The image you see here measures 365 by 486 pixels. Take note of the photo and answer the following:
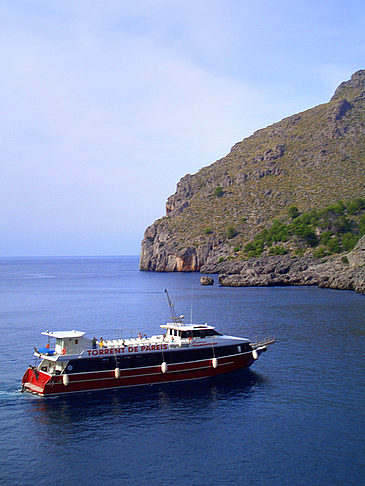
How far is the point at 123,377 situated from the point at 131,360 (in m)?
1.67

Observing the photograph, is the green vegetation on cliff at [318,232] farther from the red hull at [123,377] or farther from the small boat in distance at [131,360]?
the red hull at [123,377]

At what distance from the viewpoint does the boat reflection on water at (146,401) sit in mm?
37969

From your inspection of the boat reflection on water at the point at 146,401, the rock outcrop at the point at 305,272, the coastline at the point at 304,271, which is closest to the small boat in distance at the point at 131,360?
the boat reflection on water at the point at 146,401

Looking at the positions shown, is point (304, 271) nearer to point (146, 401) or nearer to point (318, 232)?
point (318, 232)

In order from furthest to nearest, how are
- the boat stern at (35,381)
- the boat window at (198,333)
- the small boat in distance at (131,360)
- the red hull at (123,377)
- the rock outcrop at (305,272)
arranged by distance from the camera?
the rock outcrop at (305,272) < the boat window at (198,333) < the small boat in distance at (131,360) < the red hull at (123,377) < the boat stern at (35,381)

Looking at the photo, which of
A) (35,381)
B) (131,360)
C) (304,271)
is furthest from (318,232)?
(35,381)

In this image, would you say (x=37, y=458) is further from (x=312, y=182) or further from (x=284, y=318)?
(x=312, y=182)

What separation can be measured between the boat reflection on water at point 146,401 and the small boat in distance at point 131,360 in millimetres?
891

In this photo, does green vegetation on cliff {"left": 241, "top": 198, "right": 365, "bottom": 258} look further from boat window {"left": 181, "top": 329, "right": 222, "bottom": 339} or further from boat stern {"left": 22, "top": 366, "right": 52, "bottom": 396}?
boat stern {"left": 22, "top": 366, "right": 52, "bottom": 396}

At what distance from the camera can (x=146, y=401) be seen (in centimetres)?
4128

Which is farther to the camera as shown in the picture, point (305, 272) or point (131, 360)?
point (305, 272)

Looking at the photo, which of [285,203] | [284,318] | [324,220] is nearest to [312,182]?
[285,203]

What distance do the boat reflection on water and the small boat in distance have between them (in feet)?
2.92

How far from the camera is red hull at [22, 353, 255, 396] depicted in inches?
1672
